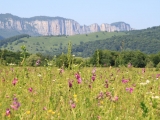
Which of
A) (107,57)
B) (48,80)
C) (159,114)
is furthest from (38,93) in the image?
(107,57)

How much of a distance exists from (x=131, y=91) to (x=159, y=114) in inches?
94.0

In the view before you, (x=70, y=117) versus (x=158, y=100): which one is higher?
(x=158, y=100)

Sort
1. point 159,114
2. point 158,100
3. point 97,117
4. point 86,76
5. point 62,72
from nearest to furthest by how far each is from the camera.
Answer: point 158,100
point 159,114
point 97,117
point 86,76
point 62,72

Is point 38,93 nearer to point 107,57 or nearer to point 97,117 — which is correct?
point 97,117

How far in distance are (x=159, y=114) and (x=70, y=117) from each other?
111 cm

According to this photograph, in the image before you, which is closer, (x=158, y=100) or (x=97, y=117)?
(x=158, y=100)

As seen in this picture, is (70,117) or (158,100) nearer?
(158,100)

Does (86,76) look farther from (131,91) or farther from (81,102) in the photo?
(81,102)

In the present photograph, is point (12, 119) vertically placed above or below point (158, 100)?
below

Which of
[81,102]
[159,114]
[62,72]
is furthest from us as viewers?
[62,72]

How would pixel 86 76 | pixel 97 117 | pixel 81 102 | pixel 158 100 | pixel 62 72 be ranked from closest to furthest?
pixel 158 100 < pixel 97 117 < pixel 81 102 < pixel 86 76 < pixel 62 72

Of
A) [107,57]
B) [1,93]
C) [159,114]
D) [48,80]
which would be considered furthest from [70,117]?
[107,57]

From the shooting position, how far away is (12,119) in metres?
3.63

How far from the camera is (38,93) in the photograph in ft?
18.2
